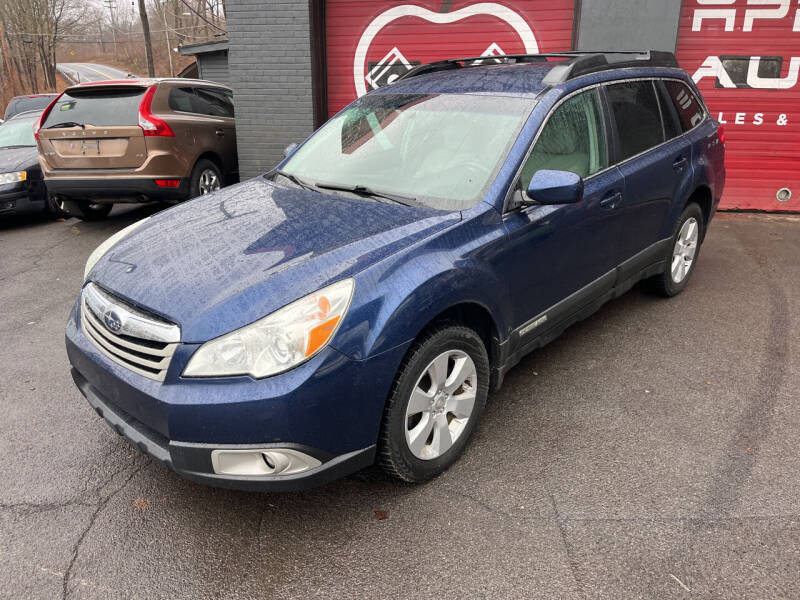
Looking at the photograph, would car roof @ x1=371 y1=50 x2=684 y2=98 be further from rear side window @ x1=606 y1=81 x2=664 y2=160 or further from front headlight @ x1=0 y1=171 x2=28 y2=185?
front headlight @ x1=0 y1=171 x2=28 y2=185

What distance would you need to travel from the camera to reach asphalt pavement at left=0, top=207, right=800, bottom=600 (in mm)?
2277

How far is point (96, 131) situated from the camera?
6.77 meters

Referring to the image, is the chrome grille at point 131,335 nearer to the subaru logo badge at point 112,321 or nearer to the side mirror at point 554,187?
the subaru logo badge at point 112,321

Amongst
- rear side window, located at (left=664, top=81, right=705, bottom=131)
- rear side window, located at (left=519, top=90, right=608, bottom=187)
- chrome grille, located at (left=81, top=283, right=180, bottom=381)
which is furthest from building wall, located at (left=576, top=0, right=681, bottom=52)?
chrome grille, located at (left=81, top=283, right=180, bottom=381)

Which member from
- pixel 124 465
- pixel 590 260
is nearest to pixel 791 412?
pixel 590 260

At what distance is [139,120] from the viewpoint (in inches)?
267

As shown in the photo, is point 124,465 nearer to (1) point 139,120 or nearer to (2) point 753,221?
(1) point 139,120

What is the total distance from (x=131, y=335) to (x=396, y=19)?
7019mm

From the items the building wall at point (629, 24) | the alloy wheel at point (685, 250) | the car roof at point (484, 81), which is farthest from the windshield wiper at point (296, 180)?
the building wall at point (629, 24)

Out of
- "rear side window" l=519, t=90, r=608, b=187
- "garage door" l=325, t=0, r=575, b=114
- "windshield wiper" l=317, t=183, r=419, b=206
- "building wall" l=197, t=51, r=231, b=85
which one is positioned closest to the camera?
"windshield wiper" l=317, t=183, r=419, b=206

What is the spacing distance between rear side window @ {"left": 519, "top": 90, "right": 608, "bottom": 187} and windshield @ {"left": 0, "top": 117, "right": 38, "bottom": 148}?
8.30 m

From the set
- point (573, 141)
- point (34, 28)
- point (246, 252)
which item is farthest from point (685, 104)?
point (34, 28)

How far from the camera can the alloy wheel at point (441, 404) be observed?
2619 mm

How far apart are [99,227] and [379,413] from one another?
6.78 meters
